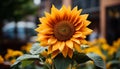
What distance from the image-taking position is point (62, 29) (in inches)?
112

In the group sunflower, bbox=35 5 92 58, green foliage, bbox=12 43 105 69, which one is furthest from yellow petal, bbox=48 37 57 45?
green foliage, bbox=12 43 105 69

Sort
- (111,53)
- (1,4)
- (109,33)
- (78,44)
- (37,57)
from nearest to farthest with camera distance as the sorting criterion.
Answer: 1. (78,44)
2. (37,57)
3. (111,53)
4. (1,4)
5. (109,33)

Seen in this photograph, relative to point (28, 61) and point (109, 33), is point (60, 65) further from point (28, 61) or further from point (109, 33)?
point (109, 33)

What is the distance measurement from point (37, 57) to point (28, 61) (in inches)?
5.2

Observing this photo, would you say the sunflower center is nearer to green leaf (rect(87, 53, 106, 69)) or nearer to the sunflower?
the sunflower

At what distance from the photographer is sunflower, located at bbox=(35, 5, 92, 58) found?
2805 millimetres

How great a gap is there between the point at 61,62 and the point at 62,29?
228mm

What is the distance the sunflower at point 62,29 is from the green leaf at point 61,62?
0.05 m

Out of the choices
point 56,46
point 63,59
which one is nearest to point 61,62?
point 63,59

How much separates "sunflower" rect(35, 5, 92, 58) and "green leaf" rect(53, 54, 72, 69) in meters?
0.05

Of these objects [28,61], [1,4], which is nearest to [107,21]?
[1,4]

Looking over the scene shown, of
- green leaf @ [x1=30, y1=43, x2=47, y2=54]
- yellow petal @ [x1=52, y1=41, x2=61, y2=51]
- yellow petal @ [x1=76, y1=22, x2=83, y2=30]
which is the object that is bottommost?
green leaf @ [x1=30, y1=43, x2=47, y2=54]

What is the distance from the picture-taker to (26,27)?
33125 mm

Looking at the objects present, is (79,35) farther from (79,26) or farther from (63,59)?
(63,59)
